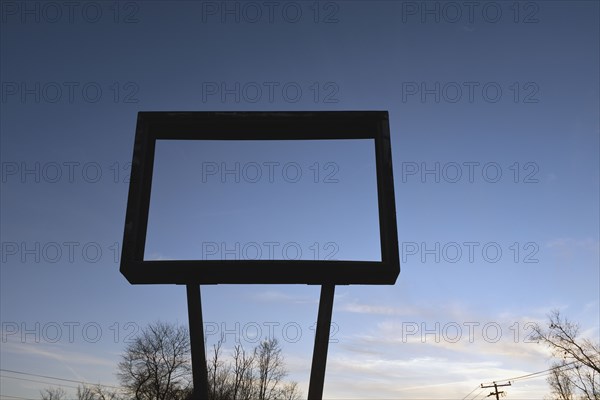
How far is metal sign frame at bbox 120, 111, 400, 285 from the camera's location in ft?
12.0

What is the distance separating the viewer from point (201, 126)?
425cm

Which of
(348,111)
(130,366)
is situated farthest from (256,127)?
(130,366)

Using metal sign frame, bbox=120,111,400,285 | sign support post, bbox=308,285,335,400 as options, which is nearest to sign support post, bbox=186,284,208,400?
metal sign frame, bbox=120,111,400,285

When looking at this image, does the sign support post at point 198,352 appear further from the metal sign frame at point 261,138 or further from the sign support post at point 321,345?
the sign support post at point 321,345

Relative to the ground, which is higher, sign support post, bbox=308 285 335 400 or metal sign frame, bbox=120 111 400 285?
metal sign frame, bbox=120 111 400 285

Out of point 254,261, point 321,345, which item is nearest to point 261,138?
point 254,261

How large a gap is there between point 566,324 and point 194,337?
34.0 m

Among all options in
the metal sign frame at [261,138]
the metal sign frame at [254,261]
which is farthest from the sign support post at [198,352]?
the metal sign frame at [261,138]

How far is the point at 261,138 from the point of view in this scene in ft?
14.8

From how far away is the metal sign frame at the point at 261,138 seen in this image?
364 centimetres

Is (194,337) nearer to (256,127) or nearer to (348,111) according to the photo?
(256,127)

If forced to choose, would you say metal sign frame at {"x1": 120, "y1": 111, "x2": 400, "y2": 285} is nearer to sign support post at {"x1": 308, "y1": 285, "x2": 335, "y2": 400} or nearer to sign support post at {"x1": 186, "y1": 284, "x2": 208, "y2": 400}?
sign support post at {"x1": 308, "y1": 285, "x2": 335, "y2": 400}

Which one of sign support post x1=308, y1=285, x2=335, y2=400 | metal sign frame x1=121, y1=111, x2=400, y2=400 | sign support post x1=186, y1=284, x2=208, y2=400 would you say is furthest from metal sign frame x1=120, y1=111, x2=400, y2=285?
sign support post x1=186, y1=284, x2=208, y2=400

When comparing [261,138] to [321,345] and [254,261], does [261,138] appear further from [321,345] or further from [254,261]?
[321,345]
